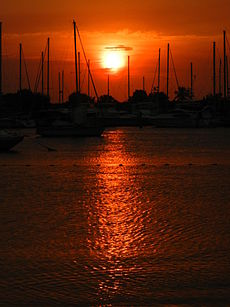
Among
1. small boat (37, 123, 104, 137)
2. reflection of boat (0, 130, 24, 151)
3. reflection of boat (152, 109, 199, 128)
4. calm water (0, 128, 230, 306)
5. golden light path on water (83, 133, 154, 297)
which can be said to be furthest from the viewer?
reflection of boat (152, 109, 199, 128)

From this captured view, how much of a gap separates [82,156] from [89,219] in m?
24.3

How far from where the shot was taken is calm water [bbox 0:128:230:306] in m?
7.88

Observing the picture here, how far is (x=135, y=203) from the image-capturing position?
53.3ft

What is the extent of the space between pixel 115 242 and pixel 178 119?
83382 mm

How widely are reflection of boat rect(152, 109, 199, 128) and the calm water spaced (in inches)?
2826

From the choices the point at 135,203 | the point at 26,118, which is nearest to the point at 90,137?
the point at 26,118

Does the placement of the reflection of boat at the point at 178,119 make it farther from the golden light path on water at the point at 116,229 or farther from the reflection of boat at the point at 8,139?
the golden light path on water at the point at 116,229

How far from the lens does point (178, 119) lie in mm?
93562

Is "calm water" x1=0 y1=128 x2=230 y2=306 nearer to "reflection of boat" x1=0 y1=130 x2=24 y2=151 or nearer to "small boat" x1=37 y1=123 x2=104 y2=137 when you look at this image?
"reflection of boat" x1=0 y1=130 x2=24 y2=151

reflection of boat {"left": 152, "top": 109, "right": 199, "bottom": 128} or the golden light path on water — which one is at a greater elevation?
reflection of boat {"left": 152, "top": 109, "right": 199, "bottom": 128}

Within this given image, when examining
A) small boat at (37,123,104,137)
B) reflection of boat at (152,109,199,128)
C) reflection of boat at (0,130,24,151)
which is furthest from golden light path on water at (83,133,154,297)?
reflection of boat at (152,109,199,128)

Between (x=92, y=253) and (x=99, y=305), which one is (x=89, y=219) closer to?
(x=92, y=253)

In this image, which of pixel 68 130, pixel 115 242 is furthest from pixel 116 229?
pixel 68 130

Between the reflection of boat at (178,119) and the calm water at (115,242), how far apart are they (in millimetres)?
71781
